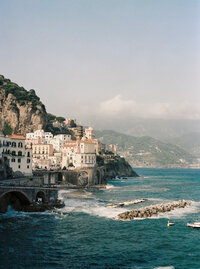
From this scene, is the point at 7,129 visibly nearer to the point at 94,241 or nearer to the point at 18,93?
the point at 18,93

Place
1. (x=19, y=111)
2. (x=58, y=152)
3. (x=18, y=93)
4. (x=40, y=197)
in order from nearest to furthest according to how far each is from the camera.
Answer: (x=40, y=197), (x=58, y=152), (x=19, y=111), (x=18, y=93)

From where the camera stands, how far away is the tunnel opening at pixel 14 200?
6419 cm

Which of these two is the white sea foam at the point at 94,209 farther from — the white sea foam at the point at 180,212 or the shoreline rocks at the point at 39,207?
the white sea foam at the point at 180,212

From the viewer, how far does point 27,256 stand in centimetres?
3919

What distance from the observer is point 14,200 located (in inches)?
2685

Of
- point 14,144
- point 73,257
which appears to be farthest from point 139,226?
point 14,144

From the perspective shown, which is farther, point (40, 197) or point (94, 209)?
point (40, 197)

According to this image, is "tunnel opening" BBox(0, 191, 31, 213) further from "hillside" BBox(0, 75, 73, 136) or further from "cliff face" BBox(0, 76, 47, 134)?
"cliff face" BBox(0, 76, 47, 134)

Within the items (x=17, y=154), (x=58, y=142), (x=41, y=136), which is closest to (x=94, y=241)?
(x=17, y=154)

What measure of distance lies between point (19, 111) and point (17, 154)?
269ft

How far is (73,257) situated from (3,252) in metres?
9.79

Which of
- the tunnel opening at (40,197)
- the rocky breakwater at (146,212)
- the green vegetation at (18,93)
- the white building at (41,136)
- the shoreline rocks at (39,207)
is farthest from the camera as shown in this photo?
the green vegetation at (18,93)

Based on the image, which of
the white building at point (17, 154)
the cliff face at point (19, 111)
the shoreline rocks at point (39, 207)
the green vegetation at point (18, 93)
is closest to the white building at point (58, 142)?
the cliff face at point (19, 111)

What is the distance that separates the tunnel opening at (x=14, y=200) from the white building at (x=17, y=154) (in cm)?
2271
